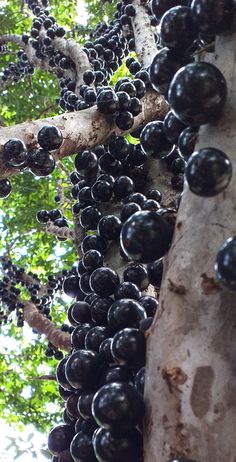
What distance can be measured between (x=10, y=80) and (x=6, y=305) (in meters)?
3.56

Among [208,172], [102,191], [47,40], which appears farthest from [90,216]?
[47,40]

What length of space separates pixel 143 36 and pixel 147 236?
380cm

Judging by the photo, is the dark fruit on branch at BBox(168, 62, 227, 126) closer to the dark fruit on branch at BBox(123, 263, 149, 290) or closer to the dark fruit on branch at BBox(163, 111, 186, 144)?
the dark fruit on branch at BBox(163, 111, 186, 144)

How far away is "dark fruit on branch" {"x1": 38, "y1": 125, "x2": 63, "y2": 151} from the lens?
209 cm

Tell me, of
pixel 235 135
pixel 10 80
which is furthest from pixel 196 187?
pixel 10 80

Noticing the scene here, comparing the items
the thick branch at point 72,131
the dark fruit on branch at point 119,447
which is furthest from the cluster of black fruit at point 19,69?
the dark fruit on branch at point 119,447

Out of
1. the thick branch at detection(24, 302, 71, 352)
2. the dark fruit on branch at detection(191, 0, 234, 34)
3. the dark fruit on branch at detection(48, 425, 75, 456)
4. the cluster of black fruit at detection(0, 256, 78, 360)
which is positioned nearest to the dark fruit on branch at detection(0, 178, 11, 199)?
the dark fruit on branch at detection(48, 425, 75, 456)

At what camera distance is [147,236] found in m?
1.34

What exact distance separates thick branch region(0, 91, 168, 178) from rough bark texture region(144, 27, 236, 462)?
1027 millimetres

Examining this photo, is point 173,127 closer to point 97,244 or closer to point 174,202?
point 174,202

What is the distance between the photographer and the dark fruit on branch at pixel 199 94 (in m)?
1.23

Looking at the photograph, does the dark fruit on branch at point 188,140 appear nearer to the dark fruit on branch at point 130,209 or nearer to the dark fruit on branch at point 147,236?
the dark fruit on branch at point 147,236

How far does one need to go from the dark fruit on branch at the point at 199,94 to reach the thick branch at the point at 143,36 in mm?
2887

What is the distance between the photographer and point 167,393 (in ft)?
3.50
